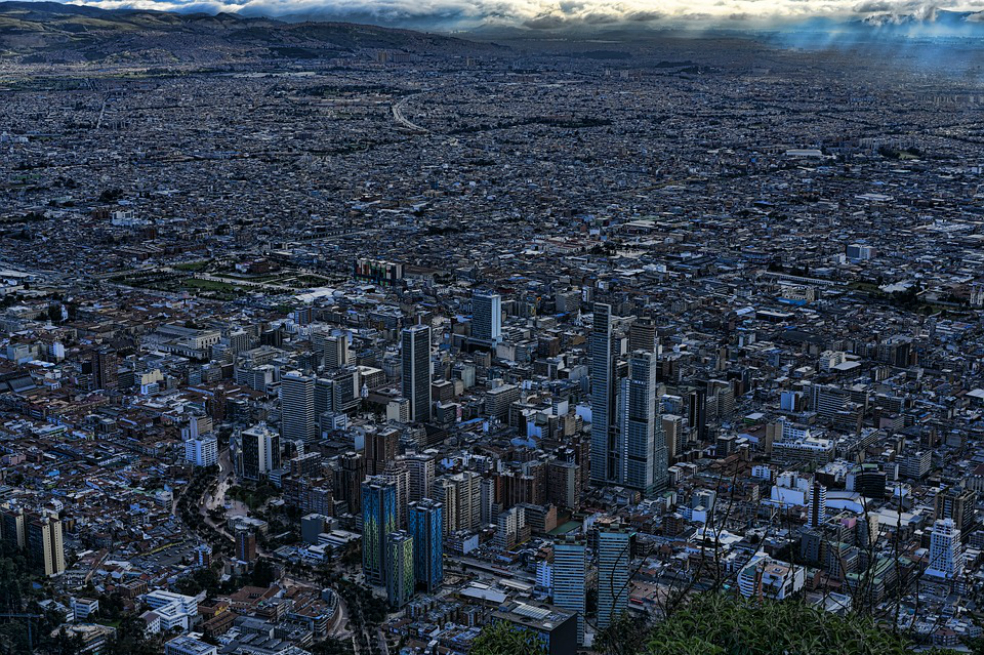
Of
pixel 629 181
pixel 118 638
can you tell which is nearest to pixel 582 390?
pixel 118 638

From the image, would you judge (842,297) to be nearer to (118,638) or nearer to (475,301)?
(475,301)

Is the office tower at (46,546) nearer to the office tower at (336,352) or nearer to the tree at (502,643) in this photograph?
the office tower at (336,352)

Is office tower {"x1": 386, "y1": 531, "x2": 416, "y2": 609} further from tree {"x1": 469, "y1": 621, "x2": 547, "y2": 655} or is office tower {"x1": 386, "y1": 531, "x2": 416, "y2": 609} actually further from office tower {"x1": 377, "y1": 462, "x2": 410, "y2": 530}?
tree {"x1": 469, "y1": 621, "x2": 547, "y2": 655}

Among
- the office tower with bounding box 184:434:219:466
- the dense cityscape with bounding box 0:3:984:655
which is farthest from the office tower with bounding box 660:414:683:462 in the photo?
the office tower with bounding box 184:434:219:466

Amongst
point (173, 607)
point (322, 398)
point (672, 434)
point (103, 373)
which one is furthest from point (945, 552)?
point (103, 373)

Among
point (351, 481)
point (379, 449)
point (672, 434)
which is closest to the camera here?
A: point (351, 481)

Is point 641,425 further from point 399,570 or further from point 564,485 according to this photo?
point 399,570

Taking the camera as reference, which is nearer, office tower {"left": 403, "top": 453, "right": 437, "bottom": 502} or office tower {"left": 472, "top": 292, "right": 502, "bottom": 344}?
office tower {"left": 403, "top": 453, "right": 437, "bottom": 502}
